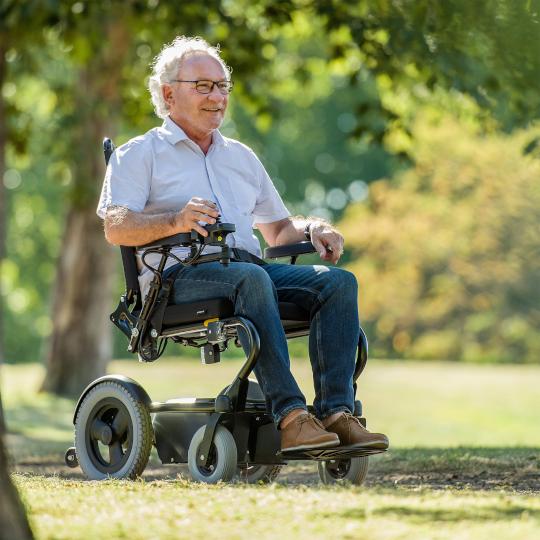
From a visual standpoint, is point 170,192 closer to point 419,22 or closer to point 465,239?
point 419,22

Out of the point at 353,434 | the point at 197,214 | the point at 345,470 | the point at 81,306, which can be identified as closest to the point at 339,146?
the point at 81,306

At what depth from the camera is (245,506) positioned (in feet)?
11.8

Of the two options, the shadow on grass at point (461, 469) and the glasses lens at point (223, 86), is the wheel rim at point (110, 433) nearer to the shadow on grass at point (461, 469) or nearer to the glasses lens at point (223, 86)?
the shadow on grass at point (461, 469)

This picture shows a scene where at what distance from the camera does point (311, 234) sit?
506 cm

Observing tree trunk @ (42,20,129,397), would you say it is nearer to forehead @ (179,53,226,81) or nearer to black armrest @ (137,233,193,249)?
forehead @ (179,53,226,81)

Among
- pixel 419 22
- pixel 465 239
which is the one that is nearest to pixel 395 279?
pixel 465 239

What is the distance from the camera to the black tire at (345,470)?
4887mm

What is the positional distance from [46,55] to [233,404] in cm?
1232

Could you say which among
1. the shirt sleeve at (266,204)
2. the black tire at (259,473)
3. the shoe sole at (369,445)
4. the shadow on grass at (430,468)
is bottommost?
the shadow on grass at (430,468)

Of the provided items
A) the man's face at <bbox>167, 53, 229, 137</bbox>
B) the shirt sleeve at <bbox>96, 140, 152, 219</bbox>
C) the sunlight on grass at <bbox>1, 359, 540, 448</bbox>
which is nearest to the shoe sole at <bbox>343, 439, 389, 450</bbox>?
the shirt sleeve at <bbox>96, 140, 152, 219</bbox>

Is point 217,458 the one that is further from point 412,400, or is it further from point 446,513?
point 412,400

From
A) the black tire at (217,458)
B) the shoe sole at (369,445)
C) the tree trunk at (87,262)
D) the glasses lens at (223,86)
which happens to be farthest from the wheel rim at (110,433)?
the tree trunk at (87,262)

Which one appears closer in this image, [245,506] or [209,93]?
[245,506]

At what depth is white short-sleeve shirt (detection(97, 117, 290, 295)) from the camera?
16.0ft
